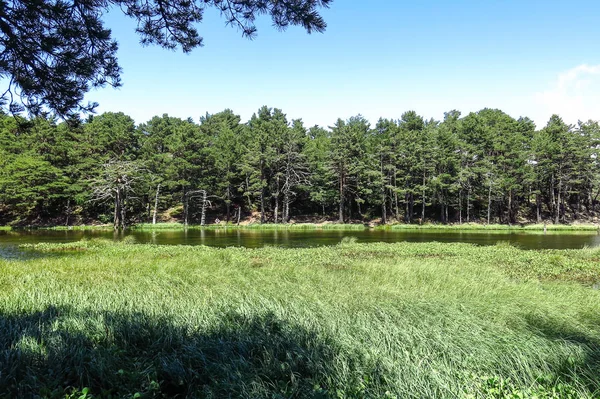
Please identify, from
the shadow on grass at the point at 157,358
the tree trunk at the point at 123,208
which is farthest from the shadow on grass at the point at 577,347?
the tree trunk at the point at 123,208

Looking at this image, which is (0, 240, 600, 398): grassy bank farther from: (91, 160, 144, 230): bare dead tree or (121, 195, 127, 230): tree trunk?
(121, 195, 127, 230): tree trunk

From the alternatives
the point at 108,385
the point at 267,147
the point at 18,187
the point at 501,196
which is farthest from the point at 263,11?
the point at 501,196

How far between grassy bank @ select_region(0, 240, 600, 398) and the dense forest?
4052 cm

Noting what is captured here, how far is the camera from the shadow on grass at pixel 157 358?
392 cm

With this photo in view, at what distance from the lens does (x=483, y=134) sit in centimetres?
5159

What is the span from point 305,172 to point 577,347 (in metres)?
48.5

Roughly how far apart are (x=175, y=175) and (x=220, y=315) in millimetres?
45364

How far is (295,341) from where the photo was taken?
4.91 meters

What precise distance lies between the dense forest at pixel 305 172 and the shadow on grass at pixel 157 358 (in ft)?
141

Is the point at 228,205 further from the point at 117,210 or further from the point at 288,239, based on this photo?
the point at 288,239

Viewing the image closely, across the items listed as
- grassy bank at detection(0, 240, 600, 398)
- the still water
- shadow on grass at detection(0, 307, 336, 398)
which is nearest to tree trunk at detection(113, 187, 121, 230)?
the still water

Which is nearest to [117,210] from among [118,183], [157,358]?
[118,183]

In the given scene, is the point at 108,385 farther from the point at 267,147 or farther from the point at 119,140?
the point at 119,140

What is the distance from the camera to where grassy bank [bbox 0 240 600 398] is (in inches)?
156
